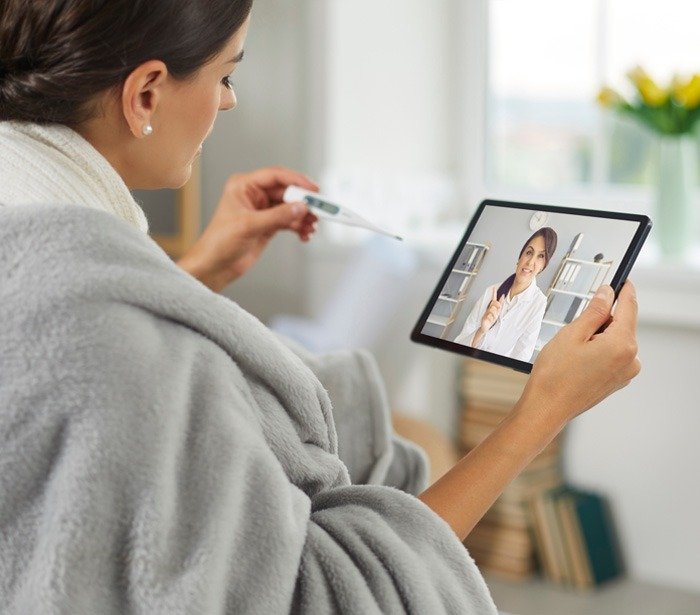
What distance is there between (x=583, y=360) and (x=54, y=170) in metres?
0.48

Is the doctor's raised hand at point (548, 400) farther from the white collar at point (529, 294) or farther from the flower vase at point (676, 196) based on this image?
the flower vase at point (676, 196)

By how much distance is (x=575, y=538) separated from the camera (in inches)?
97.3

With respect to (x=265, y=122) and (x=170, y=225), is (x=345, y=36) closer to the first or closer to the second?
(x=265, y=122)

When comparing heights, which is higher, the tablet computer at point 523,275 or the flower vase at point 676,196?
the tablet computer at point 523,275

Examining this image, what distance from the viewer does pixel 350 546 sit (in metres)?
0.87

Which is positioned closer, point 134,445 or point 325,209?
point 134,445

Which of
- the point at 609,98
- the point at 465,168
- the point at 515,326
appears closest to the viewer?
the point at 515,326

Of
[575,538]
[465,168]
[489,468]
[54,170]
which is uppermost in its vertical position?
[54,170]

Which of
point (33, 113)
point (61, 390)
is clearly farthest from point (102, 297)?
point (33, 113)

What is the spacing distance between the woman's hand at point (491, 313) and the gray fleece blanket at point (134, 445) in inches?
13.0

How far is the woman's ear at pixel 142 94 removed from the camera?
90 centimetres

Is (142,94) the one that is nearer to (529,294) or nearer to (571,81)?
(529,294)

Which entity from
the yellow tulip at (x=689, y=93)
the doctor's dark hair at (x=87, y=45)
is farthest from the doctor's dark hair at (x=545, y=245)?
the yellow tulip at (x=689, y=93)

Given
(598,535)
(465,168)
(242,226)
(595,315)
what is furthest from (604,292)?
(465,168)
